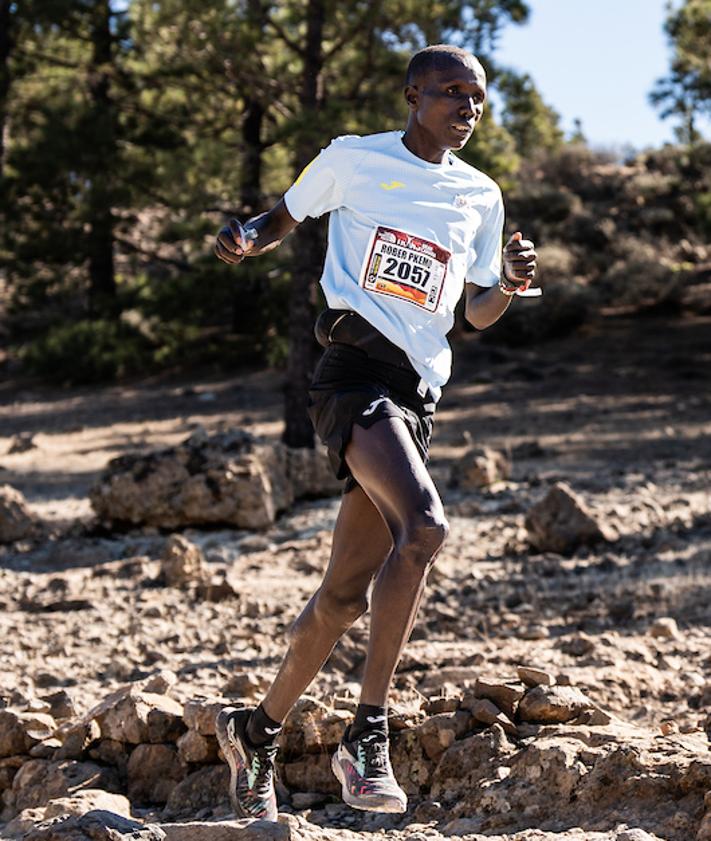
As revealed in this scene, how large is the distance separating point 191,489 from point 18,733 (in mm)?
5105

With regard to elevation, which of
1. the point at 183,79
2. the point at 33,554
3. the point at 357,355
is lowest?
the point at 33,554

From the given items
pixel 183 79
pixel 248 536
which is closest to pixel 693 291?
pixel 183 79

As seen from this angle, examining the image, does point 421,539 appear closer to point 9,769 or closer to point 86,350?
point 9,769

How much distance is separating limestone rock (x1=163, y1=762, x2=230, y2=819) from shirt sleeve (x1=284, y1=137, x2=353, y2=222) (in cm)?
175

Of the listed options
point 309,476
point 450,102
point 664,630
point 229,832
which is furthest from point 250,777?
point 309,476

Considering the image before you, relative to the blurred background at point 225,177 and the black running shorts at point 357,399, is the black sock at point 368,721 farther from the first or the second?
the blurred background at point 225,177

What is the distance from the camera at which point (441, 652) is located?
601 centimetres

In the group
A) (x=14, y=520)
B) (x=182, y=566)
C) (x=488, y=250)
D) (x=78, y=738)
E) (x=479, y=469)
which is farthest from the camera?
(x=479, y=469)

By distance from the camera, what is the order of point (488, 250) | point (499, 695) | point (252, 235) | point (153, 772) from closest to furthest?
point (252, 235) < point (488, 250) < point (499, 695) < point (153, 772)

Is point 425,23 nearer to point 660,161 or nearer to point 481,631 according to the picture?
point 481,631

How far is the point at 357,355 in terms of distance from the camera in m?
3.52

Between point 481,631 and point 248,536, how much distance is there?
318cm

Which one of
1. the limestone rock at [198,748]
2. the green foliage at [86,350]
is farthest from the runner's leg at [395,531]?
the green foliage at [86,350]

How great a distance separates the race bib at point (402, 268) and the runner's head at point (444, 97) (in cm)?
28
